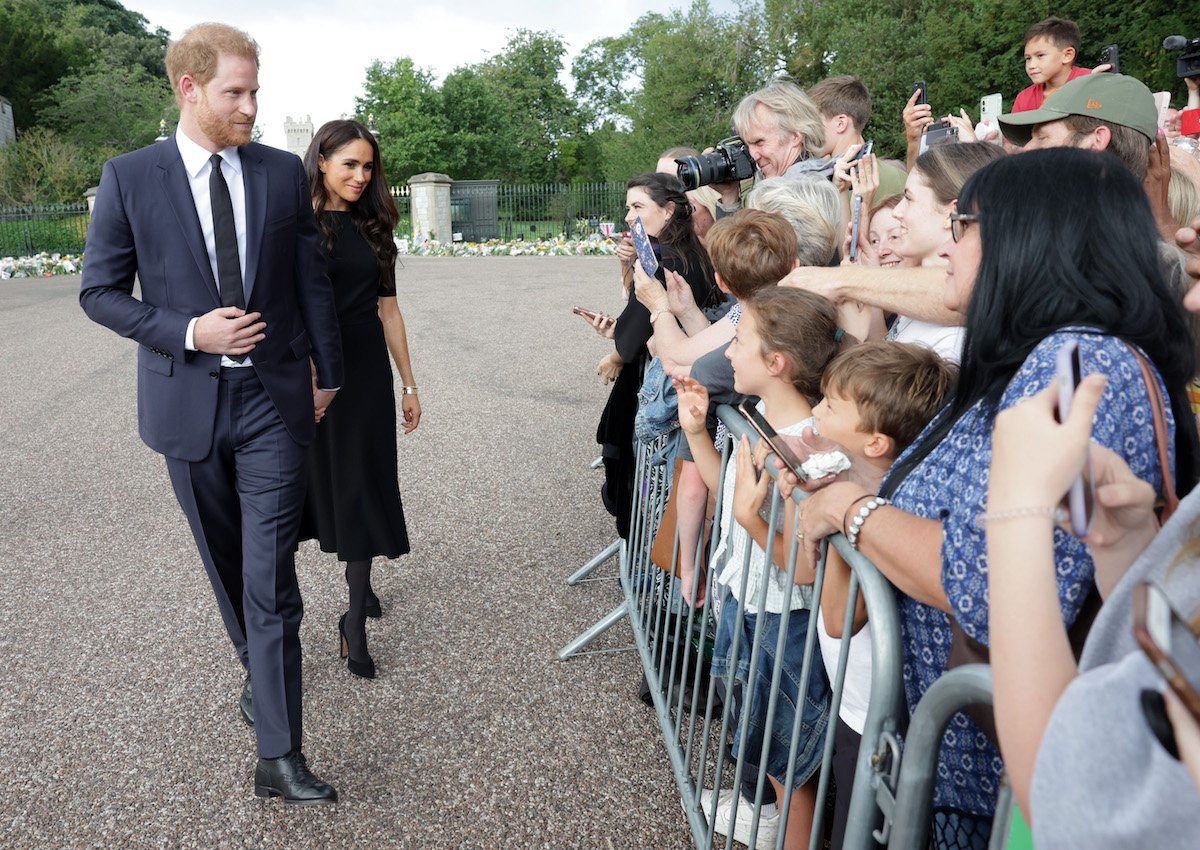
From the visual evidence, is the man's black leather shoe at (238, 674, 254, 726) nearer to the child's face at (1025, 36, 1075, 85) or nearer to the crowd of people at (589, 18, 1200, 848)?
the crowd of people at (589, 18, 1200, 848)

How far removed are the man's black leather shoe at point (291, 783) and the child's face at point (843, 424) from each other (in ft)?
6.33

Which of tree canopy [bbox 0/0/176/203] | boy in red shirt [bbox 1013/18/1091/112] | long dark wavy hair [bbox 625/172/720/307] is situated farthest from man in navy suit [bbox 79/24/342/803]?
tree canopy [bbox 0/0/176/203]

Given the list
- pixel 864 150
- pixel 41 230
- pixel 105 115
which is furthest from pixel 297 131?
pixel 864 150

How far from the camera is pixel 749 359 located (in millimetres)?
2410

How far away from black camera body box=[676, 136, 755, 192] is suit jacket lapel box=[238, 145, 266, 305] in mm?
1689

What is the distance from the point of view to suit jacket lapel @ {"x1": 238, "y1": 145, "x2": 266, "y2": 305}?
2.95 meters

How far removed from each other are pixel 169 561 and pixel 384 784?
7.84 feet

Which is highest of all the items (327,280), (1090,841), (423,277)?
(327,280)

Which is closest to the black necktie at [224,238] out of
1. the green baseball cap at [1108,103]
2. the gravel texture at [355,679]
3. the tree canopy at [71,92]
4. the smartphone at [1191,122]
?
the gravel texture at [355,679]

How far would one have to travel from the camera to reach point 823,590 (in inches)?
72.4

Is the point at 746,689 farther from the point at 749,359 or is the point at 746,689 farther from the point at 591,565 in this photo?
the point at 591,565

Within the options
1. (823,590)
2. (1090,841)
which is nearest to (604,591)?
(823,590)

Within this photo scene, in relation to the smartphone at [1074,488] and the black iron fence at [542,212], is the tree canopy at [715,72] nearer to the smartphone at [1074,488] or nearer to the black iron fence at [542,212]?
→ the black iron fence at [542,212]

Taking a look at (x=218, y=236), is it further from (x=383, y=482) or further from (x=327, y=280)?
(x=383, y=482)
